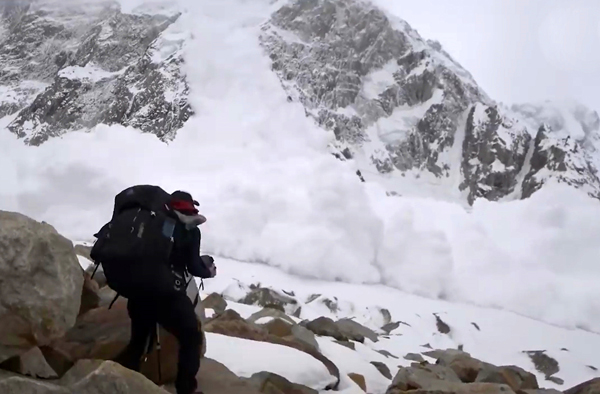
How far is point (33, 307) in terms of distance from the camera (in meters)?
3.80

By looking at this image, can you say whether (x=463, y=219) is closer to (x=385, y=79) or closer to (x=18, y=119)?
(x=385, y=79)

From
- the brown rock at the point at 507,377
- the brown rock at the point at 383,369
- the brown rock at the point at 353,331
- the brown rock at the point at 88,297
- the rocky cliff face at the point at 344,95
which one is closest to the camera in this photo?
the brown rock at the point at 88,297

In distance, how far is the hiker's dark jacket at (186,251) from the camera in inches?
176

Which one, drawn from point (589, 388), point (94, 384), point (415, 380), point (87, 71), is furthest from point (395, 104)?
point (94, 384)

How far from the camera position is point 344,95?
361 ft

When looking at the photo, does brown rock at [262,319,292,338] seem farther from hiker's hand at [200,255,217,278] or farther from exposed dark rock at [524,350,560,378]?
exposed dark rock at [524,350,560,378]

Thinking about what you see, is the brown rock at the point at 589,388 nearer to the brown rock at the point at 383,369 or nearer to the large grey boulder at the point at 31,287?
the brown rock at the point at 383,369

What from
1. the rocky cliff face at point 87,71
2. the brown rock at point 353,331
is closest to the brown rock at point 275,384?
the brown rock at point 353,331

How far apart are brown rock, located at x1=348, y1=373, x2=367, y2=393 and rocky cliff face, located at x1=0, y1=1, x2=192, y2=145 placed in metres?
84.0

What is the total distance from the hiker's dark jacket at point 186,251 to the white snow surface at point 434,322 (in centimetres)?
1094

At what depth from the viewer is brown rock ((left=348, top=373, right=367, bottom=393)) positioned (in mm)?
7516

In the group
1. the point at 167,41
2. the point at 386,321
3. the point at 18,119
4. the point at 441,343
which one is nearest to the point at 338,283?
the point at 386,321

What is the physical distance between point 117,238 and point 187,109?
9083cm

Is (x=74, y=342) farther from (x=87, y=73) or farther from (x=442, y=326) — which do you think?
(x=87, y=73)
